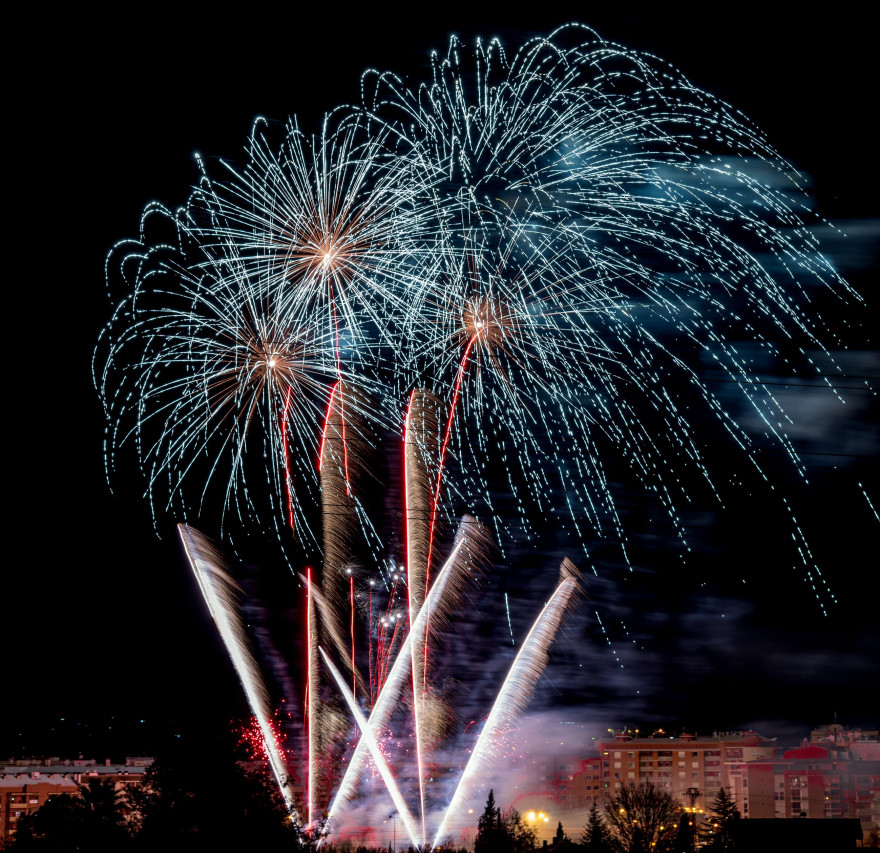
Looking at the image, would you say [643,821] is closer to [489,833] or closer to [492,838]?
[489,833]

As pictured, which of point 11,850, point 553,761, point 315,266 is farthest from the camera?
point 553,761

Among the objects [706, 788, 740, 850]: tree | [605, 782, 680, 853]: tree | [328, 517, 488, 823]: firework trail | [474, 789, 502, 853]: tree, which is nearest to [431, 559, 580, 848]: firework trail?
[328, 517, 488, 823]: firework trail

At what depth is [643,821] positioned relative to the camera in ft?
189

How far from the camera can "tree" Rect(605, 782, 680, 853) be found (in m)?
54.8

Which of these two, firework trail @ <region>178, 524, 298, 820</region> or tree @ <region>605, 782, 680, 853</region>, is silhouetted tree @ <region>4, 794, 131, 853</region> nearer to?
firework trail @ <region>178, 524, 298, 820</region>

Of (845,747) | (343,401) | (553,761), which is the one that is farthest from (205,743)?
(845,747)

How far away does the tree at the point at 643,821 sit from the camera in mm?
54844

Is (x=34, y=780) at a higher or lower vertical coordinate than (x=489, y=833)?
higher

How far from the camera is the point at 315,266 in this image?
49.9ft

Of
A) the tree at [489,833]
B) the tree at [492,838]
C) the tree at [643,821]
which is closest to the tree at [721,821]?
the tree at [643,821]

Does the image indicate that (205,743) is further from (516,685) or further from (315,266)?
(315,266)

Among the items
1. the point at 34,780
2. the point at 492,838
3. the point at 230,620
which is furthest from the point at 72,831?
A: the point at 34,780

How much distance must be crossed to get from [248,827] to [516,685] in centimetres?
590

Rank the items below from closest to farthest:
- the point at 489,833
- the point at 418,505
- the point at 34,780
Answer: the point at 418,505 → the point at 489,833 → the point at 34,780
